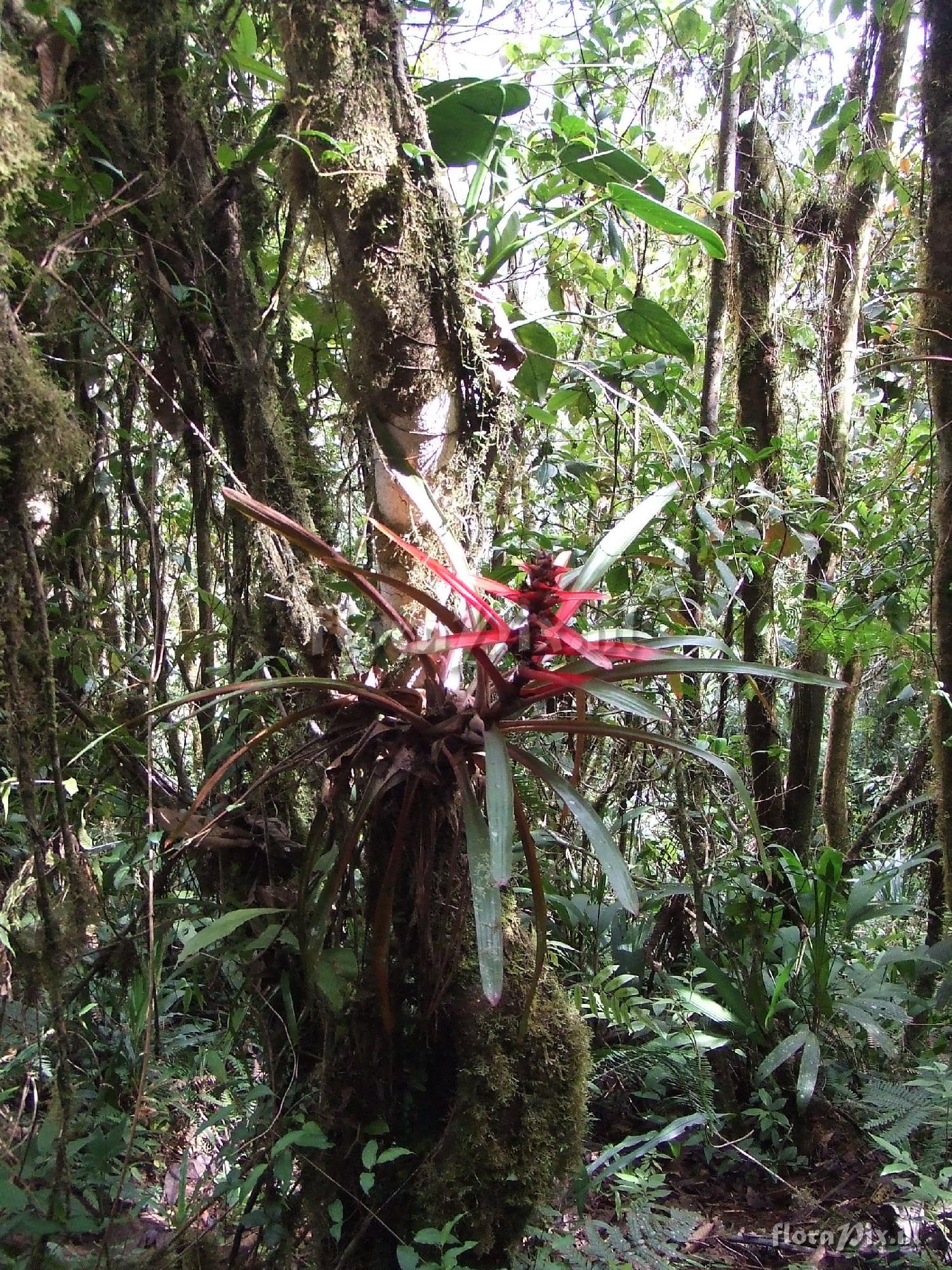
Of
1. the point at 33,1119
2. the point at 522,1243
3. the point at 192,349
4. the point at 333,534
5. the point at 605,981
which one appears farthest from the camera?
the point at 605,981

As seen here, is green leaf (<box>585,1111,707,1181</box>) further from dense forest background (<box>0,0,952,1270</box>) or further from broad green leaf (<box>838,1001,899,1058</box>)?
broad green leaf (<box>838,1001,899,1058</box>)

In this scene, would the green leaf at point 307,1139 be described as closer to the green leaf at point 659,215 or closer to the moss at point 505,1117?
the moss at point 505,1117

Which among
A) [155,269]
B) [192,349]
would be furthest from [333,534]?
[155,269]

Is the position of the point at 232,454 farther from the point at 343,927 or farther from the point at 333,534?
the point at 343,927

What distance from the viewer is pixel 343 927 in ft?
3.97

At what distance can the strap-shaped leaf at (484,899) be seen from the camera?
832mm

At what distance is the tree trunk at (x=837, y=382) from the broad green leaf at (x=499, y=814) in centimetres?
194

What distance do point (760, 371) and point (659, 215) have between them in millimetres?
1780

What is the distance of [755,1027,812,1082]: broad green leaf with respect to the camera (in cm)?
169

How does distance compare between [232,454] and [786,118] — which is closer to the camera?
[232,454]

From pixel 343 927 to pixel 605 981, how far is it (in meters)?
0.79

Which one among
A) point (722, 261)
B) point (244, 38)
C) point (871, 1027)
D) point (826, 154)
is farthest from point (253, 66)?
point (871, 1027)

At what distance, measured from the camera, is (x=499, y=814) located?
89cm

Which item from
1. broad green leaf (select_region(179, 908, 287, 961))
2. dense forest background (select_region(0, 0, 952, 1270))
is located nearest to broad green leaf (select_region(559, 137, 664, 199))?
dense forest background (select_region(0, 0, 952, 1270))
